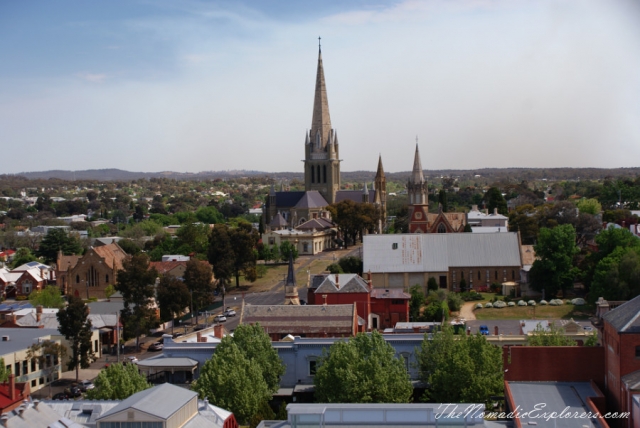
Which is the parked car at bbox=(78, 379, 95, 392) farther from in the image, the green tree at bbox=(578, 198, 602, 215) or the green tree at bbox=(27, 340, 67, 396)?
the green tree at bbox=(578, 198, 602, 215)

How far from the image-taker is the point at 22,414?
2875 cm

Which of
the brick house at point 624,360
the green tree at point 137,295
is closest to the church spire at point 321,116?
the green tree at point 137,295

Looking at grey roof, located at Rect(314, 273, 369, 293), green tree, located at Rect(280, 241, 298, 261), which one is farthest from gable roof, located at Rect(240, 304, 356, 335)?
green tree, located at Rect(280, 241, 298, 261)

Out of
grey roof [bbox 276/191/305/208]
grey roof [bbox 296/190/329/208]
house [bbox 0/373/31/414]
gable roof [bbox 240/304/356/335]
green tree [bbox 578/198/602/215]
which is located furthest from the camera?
green tree [bbox 578/198/602/215]

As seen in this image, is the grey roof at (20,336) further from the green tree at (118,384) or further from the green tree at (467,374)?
the green tree at (467,374)

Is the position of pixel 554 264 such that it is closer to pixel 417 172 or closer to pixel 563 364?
pixel 417 172

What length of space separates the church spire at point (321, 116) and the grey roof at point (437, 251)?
1983 inches

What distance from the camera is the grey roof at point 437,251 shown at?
217 ft

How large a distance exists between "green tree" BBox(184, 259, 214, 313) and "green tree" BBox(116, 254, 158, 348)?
543 cm

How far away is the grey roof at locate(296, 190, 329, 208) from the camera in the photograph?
109 metres

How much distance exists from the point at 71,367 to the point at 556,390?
89.4 feet

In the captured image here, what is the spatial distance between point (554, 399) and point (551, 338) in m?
9.32

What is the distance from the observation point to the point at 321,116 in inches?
4638

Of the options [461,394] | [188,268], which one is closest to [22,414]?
[461,394]
